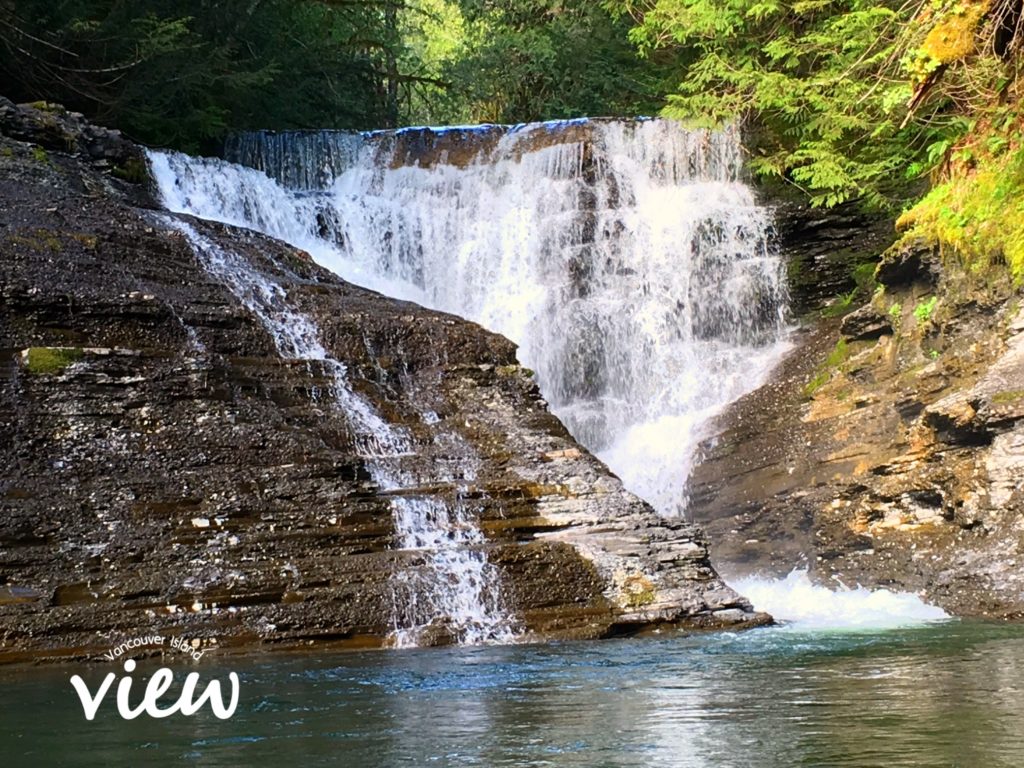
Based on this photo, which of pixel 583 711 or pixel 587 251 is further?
pixel 587 251

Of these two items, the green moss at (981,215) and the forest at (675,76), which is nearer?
the green moss at (981,215)

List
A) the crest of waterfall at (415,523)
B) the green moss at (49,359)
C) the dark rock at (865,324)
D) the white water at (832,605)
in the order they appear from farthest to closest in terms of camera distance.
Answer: the dark rock at (865,324) → the green moss at (49,359) → the white water at (832,605) → the crest of waterfall at (415,523)

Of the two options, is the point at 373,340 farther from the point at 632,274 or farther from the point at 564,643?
the point at 632,274

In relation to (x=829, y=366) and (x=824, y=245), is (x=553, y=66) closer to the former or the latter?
(x=824, y=245)

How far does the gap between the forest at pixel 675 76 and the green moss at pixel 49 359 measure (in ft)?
24.9

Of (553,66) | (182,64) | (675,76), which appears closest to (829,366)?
(675,76)

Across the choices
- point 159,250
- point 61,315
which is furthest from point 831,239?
point 61,315

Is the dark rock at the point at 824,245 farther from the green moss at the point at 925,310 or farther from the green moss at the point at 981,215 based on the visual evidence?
the green moss at the point at 925,310

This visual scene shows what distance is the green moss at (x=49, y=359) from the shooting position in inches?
402

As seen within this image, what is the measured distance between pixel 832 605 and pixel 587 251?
7.92 metres

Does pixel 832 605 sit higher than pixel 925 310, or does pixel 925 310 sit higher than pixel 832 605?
pixel 925 310

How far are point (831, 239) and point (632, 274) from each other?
10.4 feet

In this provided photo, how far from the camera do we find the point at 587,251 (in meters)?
17.8

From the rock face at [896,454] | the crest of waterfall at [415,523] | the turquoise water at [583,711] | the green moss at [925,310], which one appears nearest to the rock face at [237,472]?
the crest of waterfall at [415,523]
